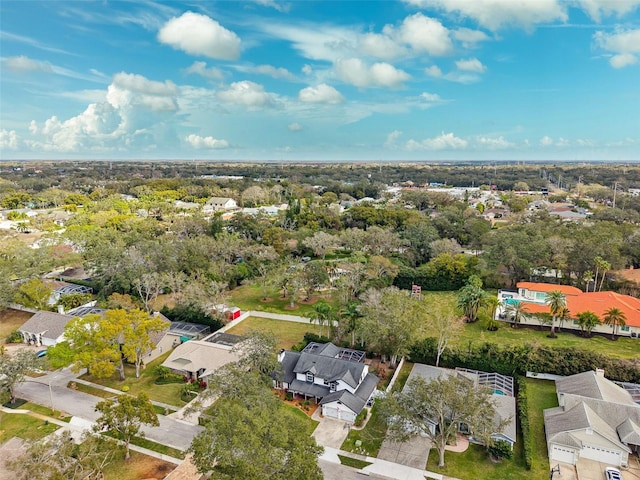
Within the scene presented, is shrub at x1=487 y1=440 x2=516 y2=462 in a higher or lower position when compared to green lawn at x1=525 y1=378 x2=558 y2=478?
higher

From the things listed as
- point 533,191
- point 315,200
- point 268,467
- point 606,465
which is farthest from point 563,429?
point 533,191

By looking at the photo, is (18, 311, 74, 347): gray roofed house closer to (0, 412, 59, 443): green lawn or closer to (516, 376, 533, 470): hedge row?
(0, 412, 59, 443): green lawn

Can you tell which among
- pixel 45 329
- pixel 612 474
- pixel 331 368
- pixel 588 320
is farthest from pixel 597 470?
pixel 45 329

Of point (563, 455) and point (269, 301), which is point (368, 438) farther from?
point (269, 301)

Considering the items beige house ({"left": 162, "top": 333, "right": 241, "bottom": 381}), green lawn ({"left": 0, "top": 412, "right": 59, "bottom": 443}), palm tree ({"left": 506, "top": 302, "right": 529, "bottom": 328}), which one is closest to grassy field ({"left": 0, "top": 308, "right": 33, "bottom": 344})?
green lawn ({"left": 0, "top": 412, "right": 59, "bottom": 443})

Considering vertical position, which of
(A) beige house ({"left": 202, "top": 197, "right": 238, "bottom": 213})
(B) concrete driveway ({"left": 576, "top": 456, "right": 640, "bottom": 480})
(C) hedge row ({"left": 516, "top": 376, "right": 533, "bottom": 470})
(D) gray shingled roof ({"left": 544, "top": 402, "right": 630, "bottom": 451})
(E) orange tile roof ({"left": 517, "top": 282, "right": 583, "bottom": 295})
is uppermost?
(A) beige house ({"left": 202, "top": 197, "right": 238, "bottom": 213})

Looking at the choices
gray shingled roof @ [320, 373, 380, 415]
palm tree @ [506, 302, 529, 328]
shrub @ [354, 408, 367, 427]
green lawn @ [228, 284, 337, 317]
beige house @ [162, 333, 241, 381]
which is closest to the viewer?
shrub @ [354, 408, 367, 427]
